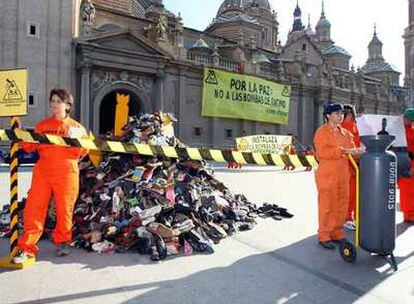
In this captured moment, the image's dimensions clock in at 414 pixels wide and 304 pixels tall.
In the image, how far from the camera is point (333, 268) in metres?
5.00

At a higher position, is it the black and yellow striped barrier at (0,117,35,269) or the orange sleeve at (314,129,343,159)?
the orange sleeve at (314,129,343,159)

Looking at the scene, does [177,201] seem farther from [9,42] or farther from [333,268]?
[9,42]

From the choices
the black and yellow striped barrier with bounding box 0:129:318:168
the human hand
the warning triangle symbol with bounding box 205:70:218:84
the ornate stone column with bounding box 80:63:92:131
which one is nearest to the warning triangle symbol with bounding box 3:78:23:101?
the black and yellow striped barrier with bounding box 0:129:318:168

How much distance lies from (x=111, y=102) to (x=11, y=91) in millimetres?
26886

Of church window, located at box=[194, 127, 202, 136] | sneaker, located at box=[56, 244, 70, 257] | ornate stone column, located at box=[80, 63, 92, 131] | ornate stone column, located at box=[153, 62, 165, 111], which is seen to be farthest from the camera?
church window, located at box=[194, 127, 202, 136]

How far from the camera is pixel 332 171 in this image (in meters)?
5.58

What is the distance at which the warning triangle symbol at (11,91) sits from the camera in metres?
4.78

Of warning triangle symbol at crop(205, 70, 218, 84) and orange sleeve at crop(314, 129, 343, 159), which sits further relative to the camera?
warning triangle symbol at crop(205, 70, 218, 84)

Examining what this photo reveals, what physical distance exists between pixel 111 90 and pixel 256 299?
82.1 feet

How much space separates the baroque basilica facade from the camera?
2594cm

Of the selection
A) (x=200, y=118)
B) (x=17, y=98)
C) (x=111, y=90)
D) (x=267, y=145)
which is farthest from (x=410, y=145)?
(x=200, y=118)

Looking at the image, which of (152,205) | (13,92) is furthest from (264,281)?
(13,92)

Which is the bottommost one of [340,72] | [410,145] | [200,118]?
[410,145]

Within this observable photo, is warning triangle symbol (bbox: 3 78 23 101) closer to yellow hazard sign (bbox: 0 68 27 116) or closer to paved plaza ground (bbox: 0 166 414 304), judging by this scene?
yellow hazard sign (bbox: 0 68 27 116)
